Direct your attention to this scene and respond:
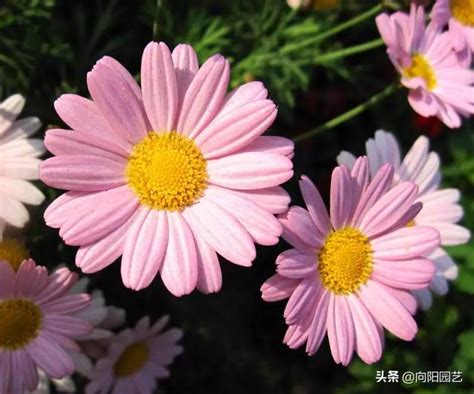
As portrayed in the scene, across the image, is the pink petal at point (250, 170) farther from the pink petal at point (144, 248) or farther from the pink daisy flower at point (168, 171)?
the pink petal at point (144, 248)

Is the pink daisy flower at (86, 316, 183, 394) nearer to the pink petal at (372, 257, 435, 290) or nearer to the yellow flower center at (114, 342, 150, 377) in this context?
the yellow flower center at (114, 342, 150, 377)

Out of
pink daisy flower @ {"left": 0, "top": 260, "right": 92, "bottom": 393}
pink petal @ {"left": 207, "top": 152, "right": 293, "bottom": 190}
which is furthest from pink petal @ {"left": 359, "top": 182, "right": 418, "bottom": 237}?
pink daisy flower @ {"left": 0, "top": 260, "right": 92, "bottom": 393}

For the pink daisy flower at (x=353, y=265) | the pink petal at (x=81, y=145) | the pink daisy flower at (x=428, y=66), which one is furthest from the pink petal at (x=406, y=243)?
the pink petal at (x=81, y=145)

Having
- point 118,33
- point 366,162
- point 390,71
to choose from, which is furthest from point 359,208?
point 390,71

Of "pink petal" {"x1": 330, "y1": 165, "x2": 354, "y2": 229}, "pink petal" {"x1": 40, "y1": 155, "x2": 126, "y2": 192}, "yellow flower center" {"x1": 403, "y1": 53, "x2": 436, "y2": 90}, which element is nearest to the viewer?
"pink petal" {"x1": 40, "y1": 155, "x2": 126, "y2": 192}

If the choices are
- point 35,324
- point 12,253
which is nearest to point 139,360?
point 35,324

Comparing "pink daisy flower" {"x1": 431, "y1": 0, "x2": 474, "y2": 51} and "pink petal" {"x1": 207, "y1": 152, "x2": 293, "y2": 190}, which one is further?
"pink daisy flower" {"x1": 431, "y1": 0, "x2": 474, "y2": 51}

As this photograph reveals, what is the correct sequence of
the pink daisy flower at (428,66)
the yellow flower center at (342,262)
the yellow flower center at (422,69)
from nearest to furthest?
the yellow flower center at (342,262) < the pink daisy flower at (428,66) < the yellow flower center at (422,69)
